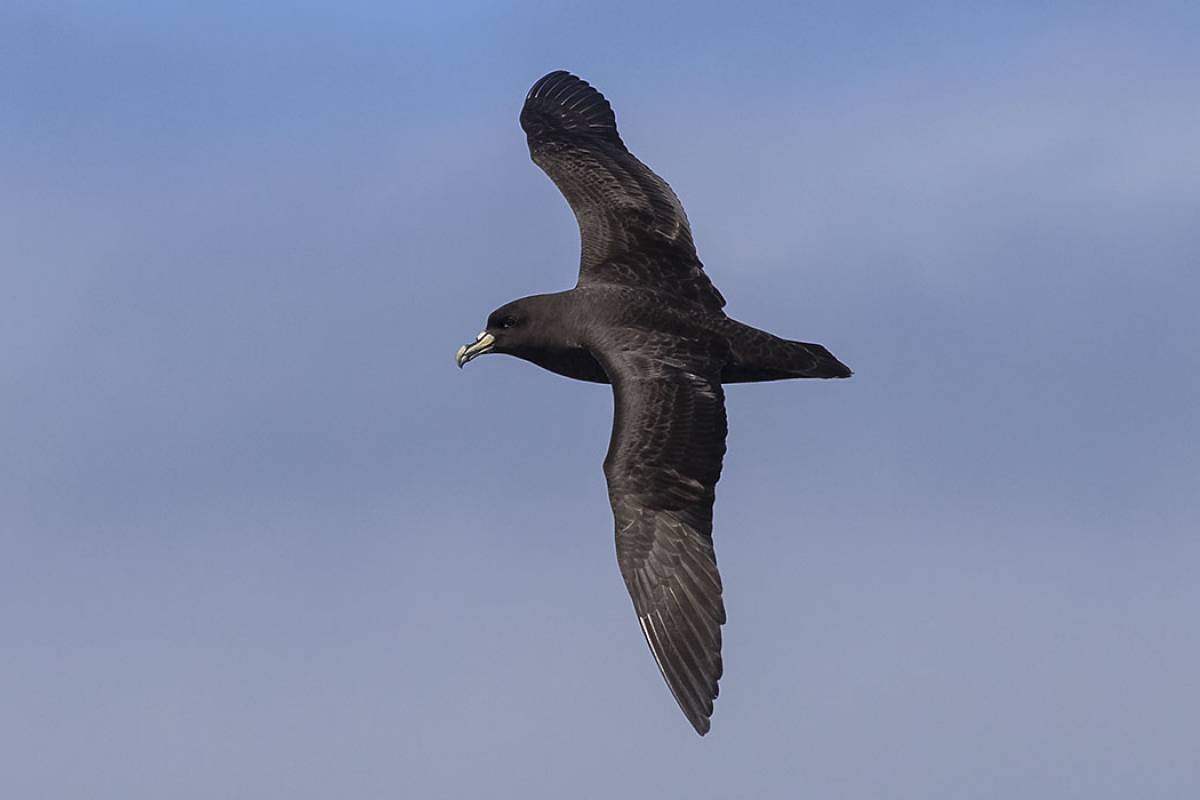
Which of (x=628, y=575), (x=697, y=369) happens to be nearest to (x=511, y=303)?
(x=697, y=369)

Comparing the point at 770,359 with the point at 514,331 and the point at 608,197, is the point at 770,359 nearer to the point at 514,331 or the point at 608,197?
the point at 514,331

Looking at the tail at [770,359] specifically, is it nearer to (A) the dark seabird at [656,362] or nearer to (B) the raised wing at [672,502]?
(A) the dark seabird at [656,362]

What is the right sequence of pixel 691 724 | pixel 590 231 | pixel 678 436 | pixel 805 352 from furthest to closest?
1. pixel 590 231
2. pixel 805 352
3. pixel 678 436
4. pixel 691 724

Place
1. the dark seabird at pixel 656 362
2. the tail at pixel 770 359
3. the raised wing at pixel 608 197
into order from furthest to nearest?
the raised wing at pixel 608 197, the tail at pixel 770 359, the dark seabird at pixel 656 362

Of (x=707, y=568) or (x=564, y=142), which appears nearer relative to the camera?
→ (x=707, y=568)

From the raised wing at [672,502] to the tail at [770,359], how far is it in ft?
1.36

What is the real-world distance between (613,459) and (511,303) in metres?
2.65

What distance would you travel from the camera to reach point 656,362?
19188mm

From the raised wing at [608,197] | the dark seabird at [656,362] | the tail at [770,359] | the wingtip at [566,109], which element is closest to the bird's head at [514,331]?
the dark seabird at [656,362]

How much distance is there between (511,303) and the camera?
67.7ft

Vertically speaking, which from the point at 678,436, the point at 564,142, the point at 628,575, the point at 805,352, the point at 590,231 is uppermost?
the point at 564,142

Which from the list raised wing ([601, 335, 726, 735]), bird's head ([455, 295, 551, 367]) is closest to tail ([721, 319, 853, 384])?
raised wing ([601, 335, 726, 735])

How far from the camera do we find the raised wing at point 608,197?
20812mm

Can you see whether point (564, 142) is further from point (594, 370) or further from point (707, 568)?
point (707, 568)
